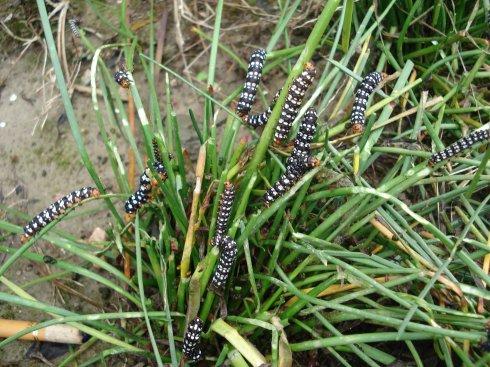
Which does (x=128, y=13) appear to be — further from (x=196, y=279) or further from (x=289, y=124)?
(x=196, y=279)

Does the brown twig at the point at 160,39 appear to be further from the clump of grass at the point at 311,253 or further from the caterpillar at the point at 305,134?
the caterpillar at the point at 305,134

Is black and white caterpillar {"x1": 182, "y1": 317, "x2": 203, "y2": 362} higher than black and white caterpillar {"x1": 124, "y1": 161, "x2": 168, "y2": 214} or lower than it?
lower

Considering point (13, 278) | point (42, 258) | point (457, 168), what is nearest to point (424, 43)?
point (457, 168)

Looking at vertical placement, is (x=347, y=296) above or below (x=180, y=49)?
below

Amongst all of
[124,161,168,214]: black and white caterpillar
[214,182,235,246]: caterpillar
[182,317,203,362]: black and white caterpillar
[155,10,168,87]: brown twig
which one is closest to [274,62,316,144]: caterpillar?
[214,182,235,246]: caterpillar

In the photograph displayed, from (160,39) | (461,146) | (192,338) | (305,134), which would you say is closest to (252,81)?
(305,134)

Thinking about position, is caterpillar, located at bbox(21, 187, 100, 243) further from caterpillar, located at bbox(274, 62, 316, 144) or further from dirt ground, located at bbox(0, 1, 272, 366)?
caterpillar, located at bbox(274, 62, 316, 144)
